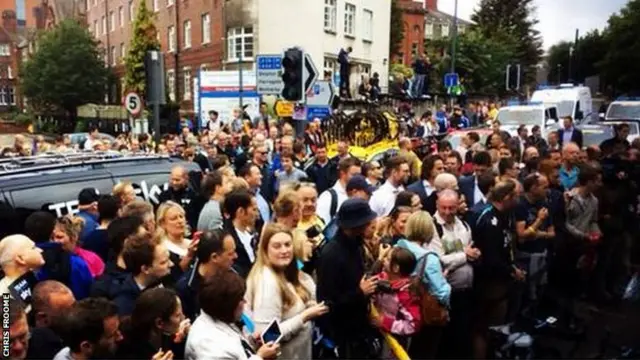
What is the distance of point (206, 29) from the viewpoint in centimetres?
3578

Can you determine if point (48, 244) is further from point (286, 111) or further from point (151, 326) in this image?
point (286, 111)

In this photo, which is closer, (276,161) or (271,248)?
(271,248)

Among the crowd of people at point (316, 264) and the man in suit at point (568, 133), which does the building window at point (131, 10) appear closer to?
the man in suit at point (568, 133)

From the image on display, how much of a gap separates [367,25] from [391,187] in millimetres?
32189

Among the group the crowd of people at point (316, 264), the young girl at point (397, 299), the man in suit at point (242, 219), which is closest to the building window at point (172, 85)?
the crowd of people at point (316, 264)

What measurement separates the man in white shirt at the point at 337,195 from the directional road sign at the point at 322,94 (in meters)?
6.26

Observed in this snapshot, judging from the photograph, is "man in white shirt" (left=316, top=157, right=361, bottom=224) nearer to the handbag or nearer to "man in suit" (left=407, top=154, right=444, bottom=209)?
"man in suit" (left=407, top=154, right=444, bottom=209)

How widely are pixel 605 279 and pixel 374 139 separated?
6.46 m

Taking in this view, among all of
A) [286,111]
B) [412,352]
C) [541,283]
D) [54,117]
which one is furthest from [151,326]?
[54,117]

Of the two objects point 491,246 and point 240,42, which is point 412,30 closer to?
point 240,42

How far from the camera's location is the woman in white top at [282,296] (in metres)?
3.69

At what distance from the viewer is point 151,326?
117 inches

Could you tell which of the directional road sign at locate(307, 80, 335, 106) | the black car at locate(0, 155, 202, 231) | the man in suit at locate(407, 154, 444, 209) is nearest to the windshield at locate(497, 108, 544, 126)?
A: the directional road sign at locate(307, 80, 335, 106)

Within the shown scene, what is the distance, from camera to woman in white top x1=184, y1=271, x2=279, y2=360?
114 inches
